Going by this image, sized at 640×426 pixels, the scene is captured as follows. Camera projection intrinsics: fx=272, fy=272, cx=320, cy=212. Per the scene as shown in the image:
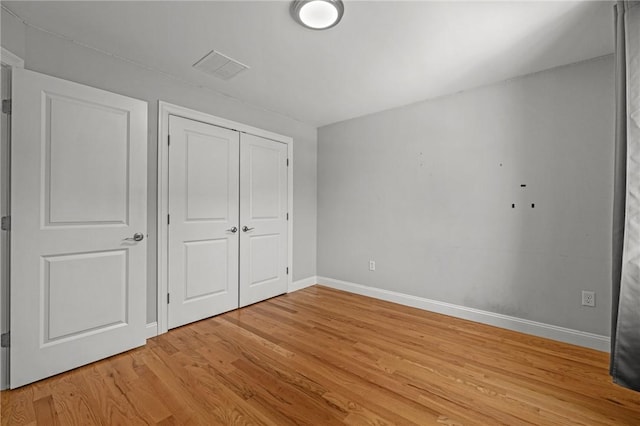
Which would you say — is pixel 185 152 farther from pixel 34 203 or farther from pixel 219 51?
pixel 34 203

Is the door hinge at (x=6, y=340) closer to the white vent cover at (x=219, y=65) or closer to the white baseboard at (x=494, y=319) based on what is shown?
the white vent cover at (x=219, y=65)

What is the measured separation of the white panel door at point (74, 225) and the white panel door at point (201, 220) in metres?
0.36

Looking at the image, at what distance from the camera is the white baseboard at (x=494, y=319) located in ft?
7.88

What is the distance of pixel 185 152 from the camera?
9.34 ft

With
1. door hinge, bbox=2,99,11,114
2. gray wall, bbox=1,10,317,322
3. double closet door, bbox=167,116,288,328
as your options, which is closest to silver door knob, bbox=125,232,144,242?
gray wall, bbox=1,10,317,322

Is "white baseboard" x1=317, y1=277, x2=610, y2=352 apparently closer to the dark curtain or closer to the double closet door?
the dark curtain

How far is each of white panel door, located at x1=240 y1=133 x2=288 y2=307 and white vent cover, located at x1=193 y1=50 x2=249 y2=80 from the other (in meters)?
0.83

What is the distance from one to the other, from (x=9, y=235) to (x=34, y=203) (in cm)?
25

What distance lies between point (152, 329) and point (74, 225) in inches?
45.9

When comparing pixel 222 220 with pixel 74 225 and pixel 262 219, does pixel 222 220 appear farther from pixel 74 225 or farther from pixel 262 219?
pixel 74 225

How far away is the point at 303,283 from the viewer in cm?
423

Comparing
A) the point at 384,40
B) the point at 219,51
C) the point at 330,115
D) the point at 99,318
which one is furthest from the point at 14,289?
the point at 330,115

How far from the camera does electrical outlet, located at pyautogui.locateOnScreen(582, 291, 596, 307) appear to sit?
7.83ft

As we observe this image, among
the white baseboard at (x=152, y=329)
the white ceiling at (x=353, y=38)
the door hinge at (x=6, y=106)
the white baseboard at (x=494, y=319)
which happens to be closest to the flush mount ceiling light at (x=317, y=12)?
the white ceiling at (x=353, y=38)
